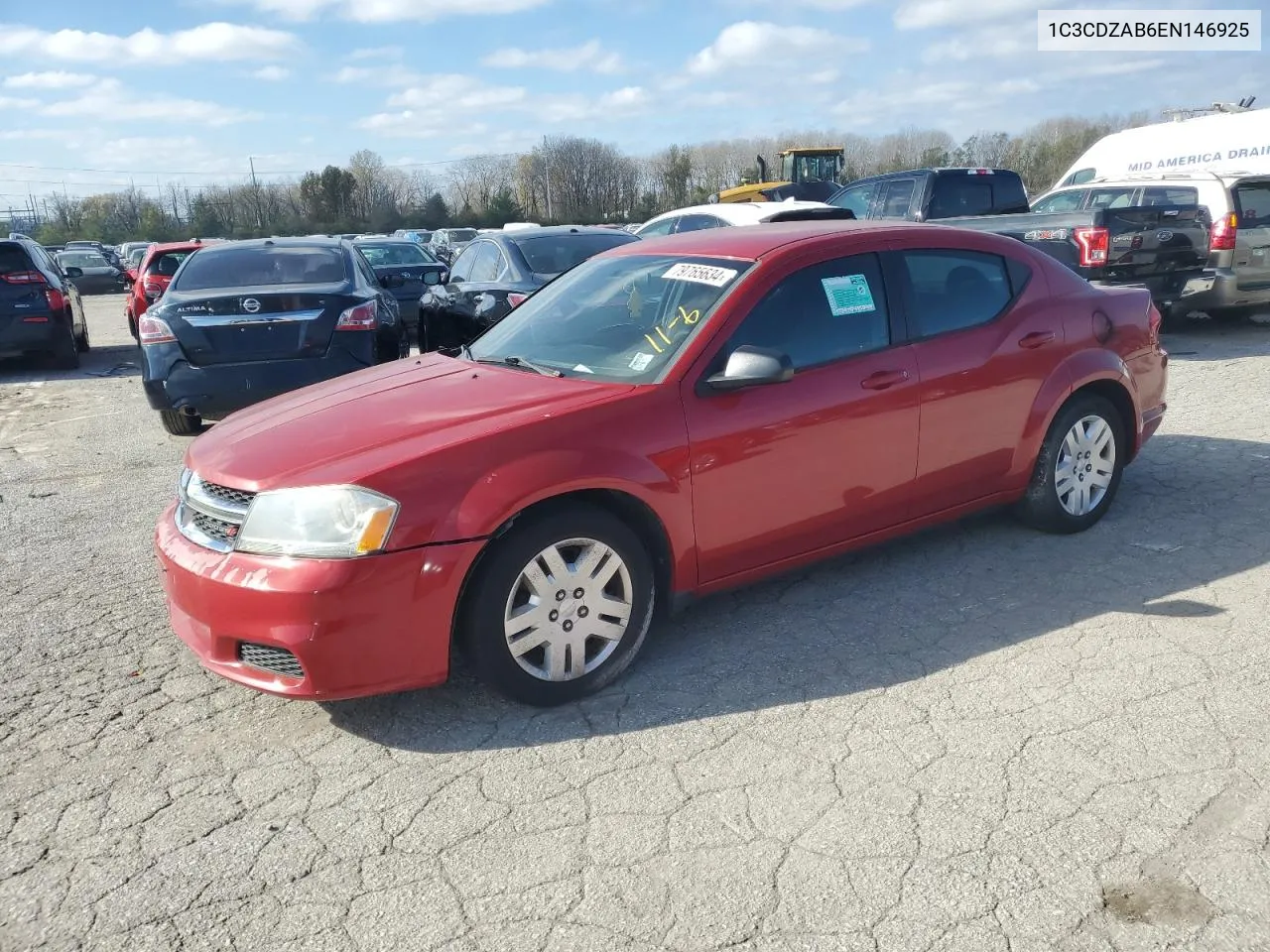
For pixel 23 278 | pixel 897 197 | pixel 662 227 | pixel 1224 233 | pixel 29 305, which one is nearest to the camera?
pixel 1224 233

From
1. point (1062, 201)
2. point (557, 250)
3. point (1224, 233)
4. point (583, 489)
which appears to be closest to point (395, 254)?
point (557, 250)

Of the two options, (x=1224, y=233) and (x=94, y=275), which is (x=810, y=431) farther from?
(x=94, y=275)

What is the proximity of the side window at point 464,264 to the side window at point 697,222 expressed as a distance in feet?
9.32

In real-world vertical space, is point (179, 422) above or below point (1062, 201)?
below

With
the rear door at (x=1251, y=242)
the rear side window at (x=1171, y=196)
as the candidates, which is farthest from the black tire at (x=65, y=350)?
the rear door at (x=1251, y=242)

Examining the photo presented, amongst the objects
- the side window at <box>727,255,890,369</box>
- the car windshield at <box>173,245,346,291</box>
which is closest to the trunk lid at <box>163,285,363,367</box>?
the car windshield at <box>173,245,346,291</box>

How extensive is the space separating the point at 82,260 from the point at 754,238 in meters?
36.7

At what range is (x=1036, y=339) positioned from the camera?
4.69 metres

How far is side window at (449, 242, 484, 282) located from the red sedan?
514 centimetres

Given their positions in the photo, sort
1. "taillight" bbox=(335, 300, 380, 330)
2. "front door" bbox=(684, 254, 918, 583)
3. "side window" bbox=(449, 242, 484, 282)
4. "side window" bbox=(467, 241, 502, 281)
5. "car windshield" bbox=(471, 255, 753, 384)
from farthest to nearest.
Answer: "side window" bbox=(449, 242, 484, 282) < "side window" bbox=(467, 241, 502, 281) < "taillight" bbox=(335, 300, 380, 330) < "car windshield" bbox=(471, 255, 753, 384) < "front door" bbox=(684, 254, 918, 583)

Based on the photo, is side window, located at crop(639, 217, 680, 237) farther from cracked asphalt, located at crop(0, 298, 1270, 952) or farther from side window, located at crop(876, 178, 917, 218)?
cracked asphalt, located at crop(0, 298, 1270, 952)

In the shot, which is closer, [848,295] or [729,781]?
[729,781]

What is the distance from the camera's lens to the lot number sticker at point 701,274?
4.03 metres

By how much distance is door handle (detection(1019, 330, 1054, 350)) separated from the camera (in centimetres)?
465
